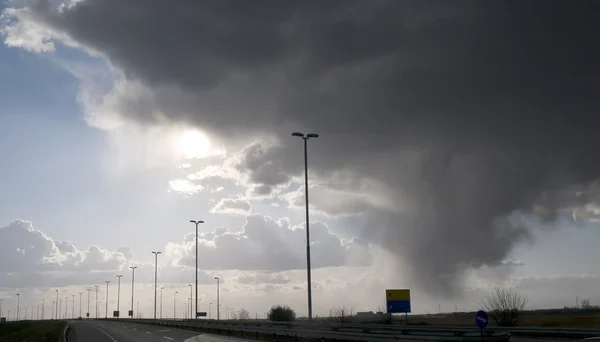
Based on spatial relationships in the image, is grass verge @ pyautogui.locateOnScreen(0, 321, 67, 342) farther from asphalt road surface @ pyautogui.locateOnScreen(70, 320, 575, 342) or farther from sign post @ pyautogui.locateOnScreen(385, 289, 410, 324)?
sign post @ pyautogui.locateOnScreen(385, 289, 410, 324)

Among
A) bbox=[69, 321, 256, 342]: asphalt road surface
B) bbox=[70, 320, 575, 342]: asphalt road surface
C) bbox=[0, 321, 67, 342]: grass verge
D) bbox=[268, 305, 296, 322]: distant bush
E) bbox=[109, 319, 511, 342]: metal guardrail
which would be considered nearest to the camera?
bbox=[109, 319, 511, 342]: metal guardrail

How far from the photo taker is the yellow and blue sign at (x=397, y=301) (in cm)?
7012

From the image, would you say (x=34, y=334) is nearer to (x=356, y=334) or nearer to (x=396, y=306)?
(x=396, y=306)

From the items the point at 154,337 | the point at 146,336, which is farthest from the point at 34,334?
the point at 154,337

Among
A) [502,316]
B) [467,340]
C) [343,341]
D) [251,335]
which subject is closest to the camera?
[467,340]

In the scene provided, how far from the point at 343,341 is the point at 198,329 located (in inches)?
1670

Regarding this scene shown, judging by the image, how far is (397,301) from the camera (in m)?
70.6

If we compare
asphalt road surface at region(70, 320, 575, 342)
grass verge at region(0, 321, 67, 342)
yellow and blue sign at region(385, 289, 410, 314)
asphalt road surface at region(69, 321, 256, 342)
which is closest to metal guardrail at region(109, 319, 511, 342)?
asphalt road surface at region(70, 320, 575, 342)

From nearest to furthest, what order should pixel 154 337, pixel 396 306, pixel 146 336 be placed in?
pixel 154 337 → pixel 146 336 → pixel 396 306

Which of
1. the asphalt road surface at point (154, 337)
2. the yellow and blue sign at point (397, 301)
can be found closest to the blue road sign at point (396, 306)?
the yellow and blue sign at point (397, 301)

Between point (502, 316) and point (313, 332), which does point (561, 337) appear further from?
point (313, 332)

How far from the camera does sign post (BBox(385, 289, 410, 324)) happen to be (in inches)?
2761

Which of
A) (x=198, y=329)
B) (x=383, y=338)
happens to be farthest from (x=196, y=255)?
(x=383, y=338)

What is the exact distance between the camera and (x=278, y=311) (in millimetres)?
123500
